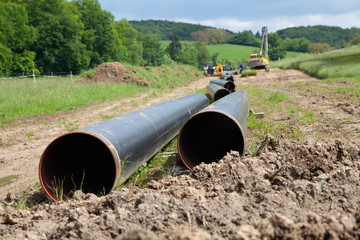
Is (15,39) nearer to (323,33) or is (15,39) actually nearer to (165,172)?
(165,172)

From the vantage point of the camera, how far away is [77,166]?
12.2ft

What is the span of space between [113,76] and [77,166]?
15.6 meters

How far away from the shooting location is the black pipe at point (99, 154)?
3.10 metres

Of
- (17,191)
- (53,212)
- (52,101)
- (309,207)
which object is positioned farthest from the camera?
(52,101)

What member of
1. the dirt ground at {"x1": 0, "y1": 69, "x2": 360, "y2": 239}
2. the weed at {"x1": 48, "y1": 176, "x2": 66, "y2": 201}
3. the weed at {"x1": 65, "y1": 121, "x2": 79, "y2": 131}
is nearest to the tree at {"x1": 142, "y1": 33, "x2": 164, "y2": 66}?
the weed at {"x1": 65, "y1": 121, "x2": 79, "y2": 131}

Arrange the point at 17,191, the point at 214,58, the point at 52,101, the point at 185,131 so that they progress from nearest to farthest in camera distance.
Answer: the point at 17,191
the point at 185,131
the point at 52,101
the point at 214,58

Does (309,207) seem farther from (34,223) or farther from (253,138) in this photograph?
(253,138)

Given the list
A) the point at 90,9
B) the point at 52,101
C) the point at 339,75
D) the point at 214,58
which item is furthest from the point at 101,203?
the point at 214,58

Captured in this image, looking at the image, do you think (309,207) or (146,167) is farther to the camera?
(146,167)

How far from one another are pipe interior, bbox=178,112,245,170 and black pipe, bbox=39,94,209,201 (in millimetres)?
543

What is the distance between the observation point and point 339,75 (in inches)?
611

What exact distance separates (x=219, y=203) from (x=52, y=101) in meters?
9.85

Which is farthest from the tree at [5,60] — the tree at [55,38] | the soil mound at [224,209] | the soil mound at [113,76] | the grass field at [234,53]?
the grass field at [234,53]

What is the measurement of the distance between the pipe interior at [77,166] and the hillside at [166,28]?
543 ft
